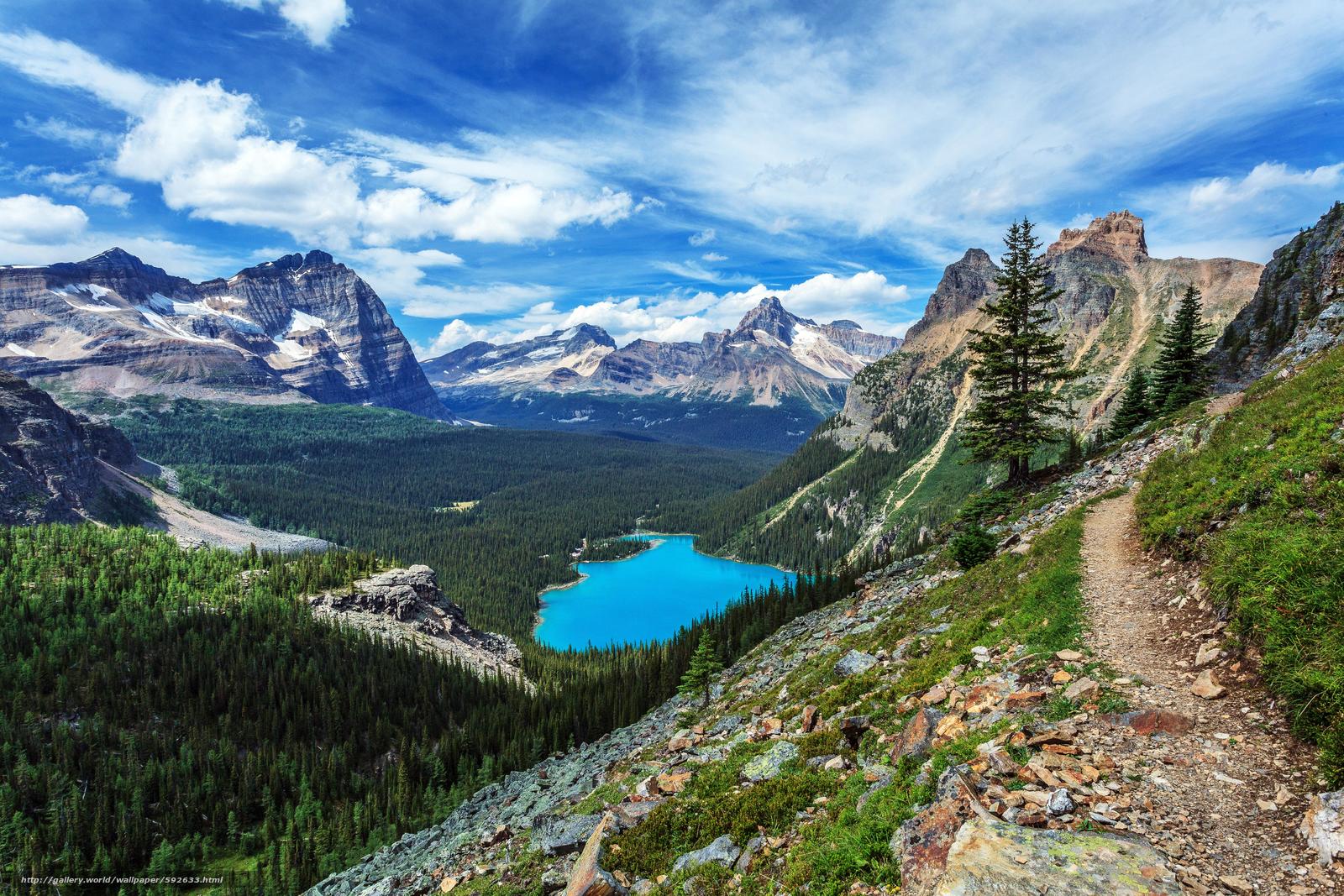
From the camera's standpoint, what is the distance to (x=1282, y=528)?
571 inches

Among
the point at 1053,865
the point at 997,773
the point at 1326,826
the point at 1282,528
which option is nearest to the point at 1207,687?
the point at 1326,826

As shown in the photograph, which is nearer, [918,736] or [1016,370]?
[918,736]

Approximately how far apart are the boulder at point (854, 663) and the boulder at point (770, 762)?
23.0ft

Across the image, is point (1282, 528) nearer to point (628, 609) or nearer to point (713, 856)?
point (713, 856)

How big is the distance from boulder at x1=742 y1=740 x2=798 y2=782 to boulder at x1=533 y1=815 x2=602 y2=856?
6.66m

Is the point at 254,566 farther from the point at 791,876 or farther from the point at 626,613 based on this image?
the point at 791,876

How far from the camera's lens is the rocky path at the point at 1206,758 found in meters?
7.90

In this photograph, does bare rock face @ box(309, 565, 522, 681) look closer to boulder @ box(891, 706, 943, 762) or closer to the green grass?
boulder @ box(891, 706, 943, 762)

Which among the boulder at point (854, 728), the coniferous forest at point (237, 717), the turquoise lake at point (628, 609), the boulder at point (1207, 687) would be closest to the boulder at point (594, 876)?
the boulder at point (854, 728)

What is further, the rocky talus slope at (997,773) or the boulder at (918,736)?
the boulder at (918,736)

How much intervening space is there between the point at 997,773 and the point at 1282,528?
10.6 metres

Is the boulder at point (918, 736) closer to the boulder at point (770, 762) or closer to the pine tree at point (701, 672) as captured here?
the boulder at point (770, 762)

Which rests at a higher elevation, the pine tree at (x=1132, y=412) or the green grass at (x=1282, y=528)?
the pine tree at (x=1132, y=412)

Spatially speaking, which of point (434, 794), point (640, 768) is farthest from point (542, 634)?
point (640, 768)
